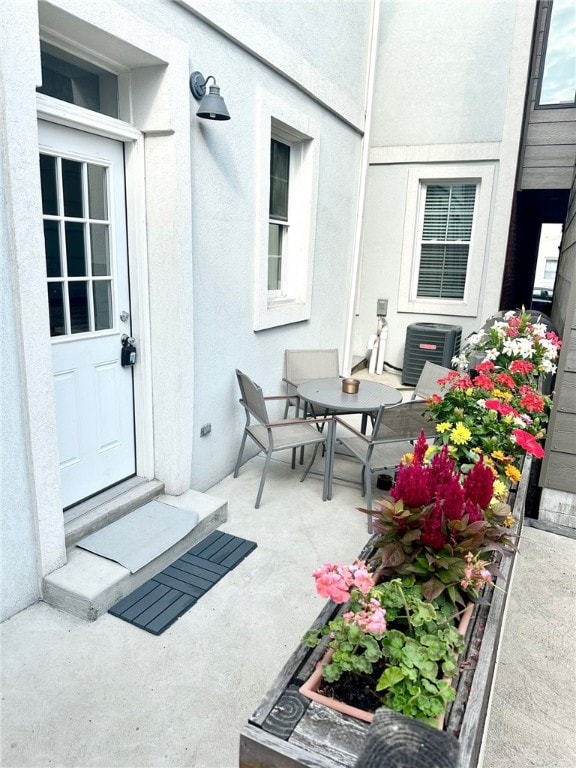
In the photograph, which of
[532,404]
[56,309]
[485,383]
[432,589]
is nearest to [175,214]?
[56,309]

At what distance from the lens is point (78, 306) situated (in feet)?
9.69

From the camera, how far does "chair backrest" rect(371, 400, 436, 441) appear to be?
345cm

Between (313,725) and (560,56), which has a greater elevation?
(560,56)

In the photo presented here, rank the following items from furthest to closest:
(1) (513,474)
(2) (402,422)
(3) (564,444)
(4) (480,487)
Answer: (3) (564,444), (2) (402,422), (1) (513,474), (4) (480,487)

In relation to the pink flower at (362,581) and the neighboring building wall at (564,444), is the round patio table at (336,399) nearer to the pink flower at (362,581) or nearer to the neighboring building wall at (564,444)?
the neighboring building wall at (564,444)

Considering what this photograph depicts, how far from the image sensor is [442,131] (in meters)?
7.11

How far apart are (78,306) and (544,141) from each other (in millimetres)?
6707

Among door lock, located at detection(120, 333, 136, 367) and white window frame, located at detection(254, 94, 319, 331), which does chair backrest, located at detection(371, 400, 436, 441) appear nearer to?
white window frame, located at detection(254, 94, 319, 331)

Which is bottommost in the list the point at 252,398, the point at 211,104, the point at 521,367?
the point at 252,398

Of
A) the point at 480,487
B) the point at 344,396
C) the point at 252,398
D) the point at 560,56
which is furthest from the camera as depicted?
the point at 560,56

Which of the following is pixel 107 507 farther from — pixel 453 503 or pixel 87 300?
pixel 453 503

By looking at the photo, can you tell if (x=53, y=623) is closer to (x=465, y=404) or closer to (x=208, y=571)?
(x=208, y=571)

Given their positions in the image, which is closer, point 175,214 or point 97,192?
point 97,192

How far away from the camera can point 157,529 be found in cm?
310
